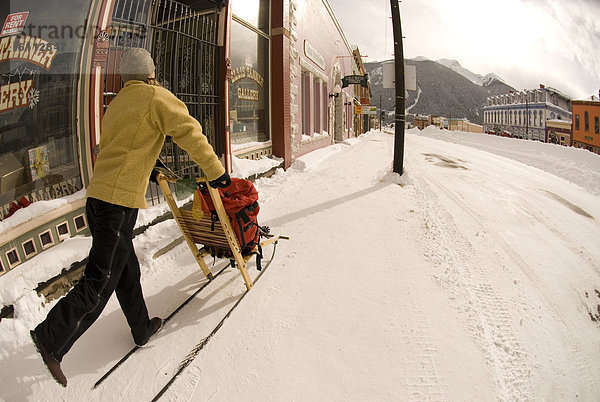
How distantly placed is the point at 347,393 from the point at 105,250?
168 cm

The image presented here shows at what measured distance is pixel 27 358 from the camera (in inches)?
88.7

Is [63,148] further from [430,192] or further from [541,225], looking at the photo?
[541,225]

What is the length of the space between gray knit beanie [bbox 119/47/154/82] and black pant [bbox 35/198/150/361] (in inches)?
32.0

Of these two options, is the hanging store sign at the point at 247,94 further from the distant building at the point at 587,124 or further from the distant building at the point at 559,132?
the distant building at the point at 559,132

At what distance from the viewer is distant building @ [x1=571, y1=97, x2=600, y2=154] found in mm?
32094

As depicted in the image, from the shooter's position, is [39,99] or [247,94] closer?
[39,99]

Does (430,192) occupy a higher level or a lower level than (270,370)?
higher

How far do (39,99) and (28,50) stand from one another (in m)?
0.42

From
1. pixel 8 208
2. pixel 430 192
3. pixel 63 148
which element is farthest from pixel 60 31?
pixel 430 192

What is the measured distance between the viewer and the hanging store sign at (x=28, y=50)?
2.93 m

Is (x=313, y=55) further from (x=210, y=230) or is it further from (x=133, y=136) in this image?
(x=133, y=136)

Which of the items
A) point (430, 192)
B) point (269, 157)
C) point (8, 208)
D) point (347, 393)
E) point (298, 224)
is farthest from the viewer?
point (269, 157)

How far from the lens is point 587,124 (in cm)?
3362

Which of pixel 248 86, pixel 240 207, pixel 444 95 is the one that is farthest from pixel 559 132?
pixel 444 95
